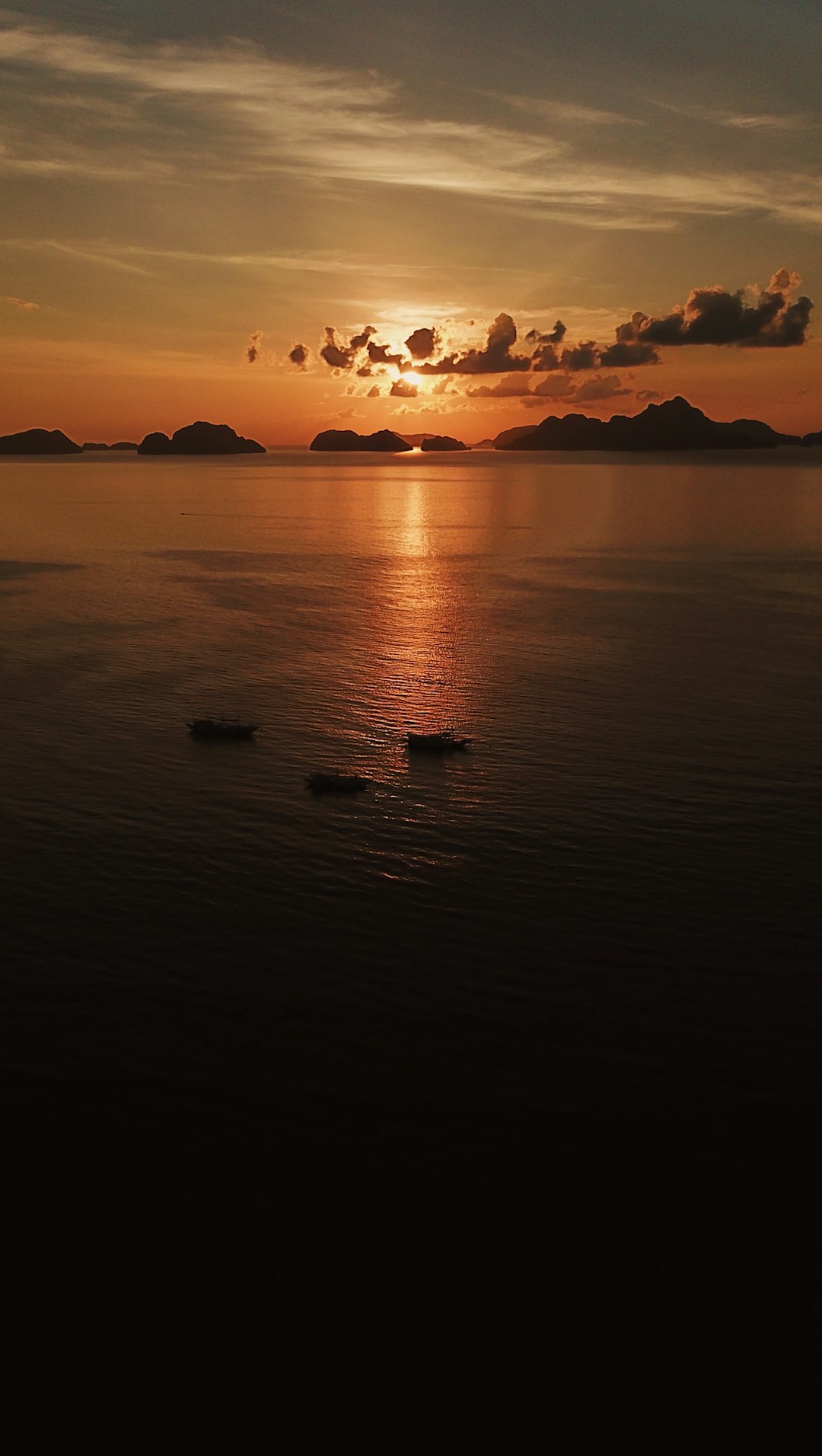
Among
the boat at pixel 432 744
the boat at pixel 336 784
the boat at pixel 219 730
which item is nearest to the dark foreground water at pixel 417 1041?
the boat at pixel 336 784

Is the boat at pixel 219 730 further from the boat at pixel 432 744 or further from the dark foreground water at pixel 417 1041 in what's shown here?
the boat at pixel 432 744

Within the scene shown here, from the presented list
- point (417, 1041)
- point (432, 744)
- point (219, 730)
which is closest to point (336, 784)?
point (432, 744)

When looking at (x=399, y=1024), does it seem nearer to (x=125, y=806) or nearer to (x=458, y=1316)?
(x=458, y=1316)

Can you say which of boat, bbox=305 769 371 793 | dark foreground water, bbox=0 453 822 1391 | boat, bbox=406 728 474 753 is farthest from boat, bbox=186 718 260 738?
boat, bbox=406 728 474 753

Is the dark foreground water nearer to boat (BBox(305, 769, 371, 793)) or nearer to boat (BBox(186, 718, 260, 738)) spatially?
boat (BBox(305, 769, 371, 793))

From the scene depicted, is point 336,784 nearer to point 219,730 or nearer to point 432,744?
point 432,744
